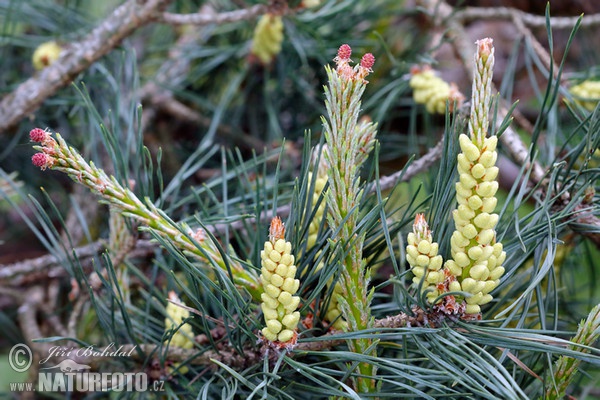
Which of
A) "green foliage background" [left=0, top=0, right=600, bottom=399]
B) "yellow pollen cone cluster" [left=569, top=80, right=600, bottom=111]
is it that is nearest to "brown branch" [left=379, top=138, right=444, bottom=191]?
"green foliage background" [left=0, top=0, right=600, bottom=399]

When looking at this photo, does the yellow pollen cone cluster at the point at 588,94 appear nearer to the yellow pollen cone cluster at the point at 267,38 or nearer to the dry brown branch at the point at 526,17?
the dry brown branch at the point at 526,17

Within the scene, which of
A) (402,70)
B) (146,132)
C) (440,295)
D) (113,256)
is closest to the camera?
(440,295)

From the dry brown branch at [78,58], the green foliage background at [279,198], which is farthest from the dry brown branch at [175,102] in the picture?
the dry brown branch at [78,58]

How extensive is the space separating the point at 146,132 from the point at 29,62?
15 cm

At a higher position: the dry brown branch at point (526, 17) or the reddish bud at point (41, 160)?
the dry brown branch at point (526, 17)

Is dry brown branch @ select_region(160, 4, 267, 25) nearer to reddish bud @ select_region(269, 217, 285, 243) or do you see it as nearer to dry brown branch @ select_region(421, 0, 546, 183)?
dry brown branch @ select_region(421, 0, 546, 183)

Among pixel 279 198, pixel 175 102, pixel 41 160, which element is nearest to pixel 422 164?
pixel 279 198

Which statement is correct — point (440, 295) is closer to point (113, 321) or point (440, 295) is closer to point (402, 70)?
point (113, 321)

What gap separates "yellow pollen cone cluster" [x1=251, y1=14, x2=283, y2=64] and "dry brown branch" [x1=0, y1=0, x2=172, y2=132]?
0.10 m

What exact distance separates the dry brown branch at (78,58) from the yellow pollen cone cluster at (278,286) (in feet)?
0.82

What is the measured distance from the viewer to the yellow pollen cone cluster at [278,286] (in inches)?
8.5

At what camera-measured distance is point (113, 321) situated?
0.29 meters

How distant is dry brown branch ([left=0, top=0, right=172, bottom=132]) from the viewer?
0.40 meters

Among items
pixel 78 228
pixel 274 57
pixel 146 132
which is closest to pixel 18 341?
pixel 78 228
